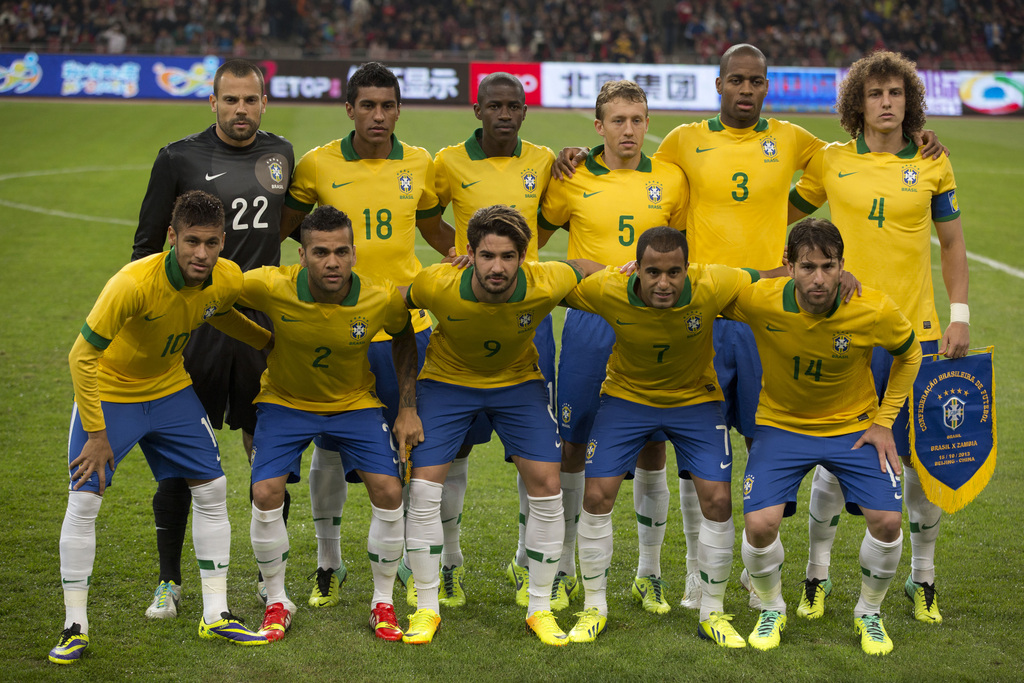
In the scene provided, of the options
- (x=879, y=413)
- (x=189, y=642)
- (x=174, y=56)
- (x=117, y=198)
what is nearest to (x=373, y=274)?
(x=189, y=642)

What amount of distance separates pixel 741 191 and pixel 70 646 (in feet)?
12.4

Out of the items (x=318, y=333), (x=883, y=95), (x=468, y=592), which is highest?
(x=883, y=95)

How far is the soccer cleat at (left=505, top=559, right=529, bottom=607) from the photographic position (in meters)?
4.82

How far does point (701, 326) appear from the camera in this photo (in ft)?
14.4

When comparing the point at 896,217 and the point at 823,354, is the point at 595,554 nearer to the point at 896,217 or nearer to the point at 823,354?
the point at 823,354

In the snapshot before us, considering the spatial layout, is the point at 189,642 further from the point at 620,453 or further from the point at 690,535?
the point at 690,535

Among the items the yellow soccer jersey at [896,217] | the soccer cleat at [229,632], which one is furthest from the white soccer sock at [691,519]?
the soccer cleat at [229,632]

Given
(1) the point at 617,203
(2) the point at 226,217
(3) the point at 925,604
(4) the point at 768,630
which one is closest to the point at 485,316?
(1) the point at 617,203

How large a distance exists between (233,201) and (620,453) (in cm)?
229

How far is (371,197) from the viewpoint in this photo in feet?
15.6

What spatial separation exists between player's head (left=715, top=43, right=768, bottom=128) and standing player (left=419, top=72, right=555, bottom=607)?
3.12 ft

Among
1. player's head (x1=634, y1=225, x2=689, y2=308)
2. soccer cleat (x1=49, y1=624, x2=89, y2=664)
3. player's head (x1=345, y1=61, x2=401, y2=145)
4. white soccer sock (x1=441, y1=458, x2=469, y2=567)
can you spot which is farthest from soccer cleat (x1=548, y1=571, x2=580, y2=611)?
player's head (x1=345, y1=61, x2=401, y2=145)

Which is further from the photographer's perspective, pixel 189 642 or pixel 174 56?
pixel 174 56

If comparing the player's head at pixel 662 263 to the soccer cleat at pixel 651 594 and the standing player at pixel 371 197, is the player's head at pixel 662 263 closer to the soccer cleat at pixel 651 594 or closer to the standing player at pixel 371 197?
the standing player at pixel 371 197
